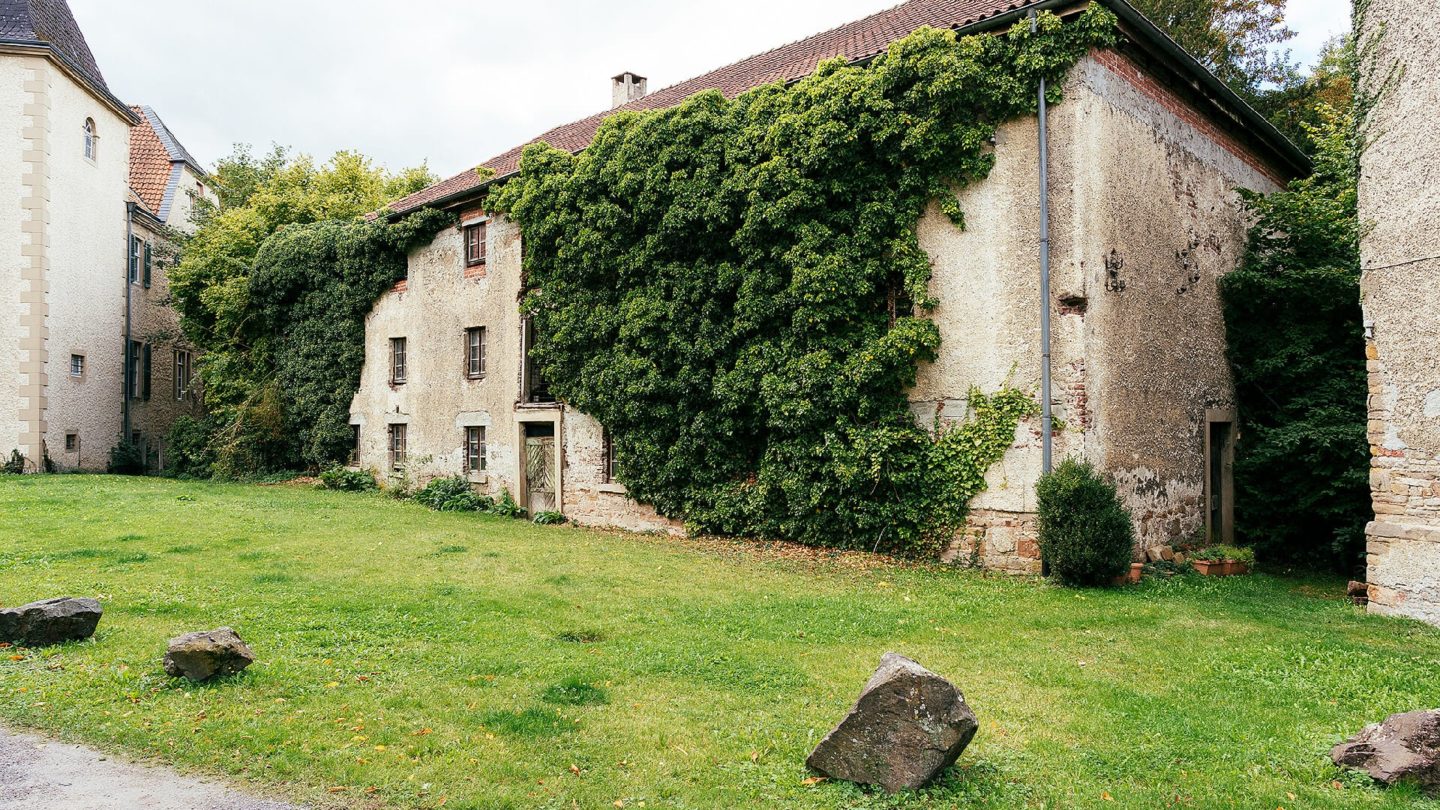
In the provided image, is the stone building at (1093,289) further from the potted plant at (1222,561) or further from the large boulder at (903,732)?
the large boulder at (903,732)

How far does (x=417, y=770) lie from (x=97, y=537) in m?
10.1

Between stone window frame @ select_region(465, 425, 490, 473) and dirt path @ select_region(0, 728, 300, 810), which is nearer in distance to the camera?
dirt path @ select_region(0, 728, 300, 810)

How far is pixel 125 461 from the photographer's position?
2389 centimetres

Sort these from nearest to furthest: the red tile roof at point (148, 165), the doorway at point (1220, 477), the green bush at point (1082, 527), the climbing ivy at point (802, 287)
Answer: the green bush at point (1082, 527)
the climbing ivy at point (802, 287)
the doorway at point (1220, 477)
the red tile roof at point (148, 165)

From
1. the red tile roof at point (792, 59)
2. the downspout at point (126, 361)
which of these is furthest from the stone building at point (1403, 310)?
the downspout at point (126, 361)

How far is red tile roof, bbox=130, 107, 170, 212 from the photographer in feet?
93.9

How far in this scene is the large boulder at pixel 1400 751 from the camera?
4406 millimetres

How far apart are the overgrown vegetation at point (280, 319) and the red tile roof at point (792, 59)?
1991 mm

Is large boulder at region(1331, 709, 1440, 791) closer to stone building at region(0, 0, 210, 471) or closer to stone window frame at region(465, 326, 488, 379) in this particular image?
stone window frame at region(465, 326, 488, 379)

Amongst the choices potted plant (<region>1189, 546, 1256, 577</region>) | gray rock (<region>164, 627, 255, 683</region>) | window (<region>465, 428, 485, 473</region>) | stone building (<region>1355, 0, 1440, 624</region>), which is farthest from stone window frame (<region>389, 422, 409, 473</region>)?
stone building (<region>1355, 0, 1440, 624</region>)

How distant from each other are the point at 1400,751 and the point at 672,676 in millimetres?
4533

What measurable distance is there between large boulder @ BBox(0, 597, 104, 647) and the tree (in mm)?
24474

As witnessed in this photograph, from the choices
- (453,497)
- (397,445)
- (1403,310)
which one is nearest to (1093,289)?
(1403,310)

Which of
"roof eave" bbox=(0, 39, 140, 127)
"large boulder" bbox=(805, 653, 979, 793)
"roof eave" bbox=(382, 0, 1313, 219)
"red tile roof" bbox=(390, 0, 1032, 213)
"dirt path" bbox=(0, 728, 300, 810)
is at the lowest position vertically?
"dirt path" bbox=(0, 728, 300, 810)
